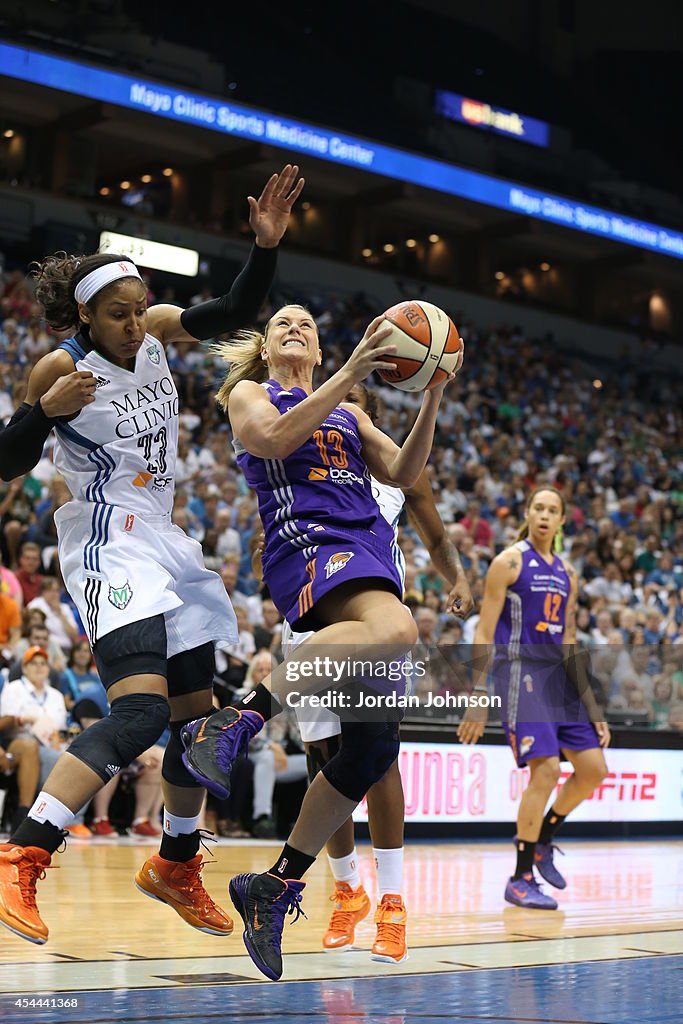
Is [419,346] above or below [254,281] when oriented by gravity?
below

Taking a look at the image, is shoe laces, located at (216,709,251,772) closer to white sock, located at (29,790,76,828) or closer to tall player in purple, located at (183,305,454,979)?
tall player in purple, located at (183,305,454,979)

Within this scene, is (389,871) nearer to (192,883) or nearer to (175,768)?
(192,883)

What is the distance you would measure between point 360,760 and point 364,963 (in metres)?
A: 1.04

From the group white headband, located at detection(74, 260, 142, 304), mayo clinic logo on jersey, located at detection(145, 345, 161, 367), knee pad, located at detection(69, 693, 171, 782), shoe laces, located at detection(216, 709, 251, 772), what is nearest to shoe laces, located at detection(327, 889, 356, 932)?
shoe laces, located at detection(216, 709, 251, 772)

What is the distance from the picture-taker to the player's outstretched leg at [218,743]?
13.2 ft

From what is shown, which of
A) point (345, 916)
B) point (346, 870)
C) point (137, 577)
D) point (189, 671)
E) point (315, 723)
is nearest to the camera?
point (137, 577)

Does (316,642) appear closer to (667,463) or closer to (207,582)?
(207,582)

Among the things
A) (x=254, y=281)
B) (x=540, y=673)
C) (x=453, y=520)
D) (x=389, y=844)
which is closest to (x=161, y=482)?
(x=254, y=281)

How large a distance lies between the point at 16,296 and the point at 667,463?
13.3 metres

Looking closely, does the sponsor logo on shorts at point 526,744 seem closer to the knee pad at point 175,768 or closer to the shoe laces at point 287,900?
the knee pad at point 175,768

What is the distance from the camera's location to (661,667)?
12164 mm

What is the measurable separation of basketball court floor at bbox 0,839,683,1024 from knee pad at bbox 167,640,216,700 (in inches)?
38.7

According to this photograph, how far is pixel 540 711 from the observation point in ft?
24.5

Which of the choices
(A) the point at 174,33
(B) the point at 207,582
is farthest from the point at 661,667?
(A) the point at 174,33
